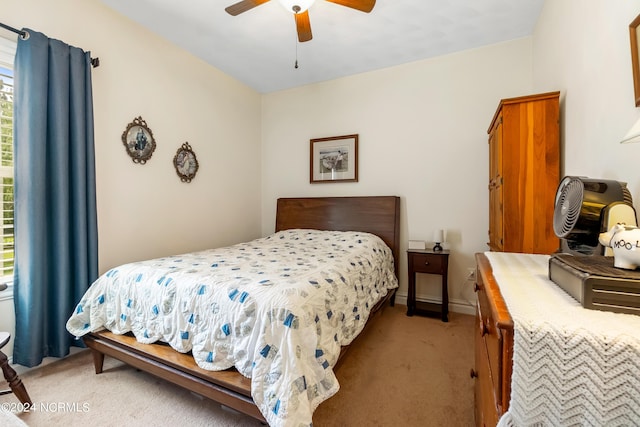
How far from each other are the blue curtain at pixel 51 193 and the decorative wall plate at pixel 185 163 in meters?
0.82

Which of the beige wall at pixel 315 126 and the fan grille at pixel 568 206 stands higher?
the beige wall at pixel 315 126

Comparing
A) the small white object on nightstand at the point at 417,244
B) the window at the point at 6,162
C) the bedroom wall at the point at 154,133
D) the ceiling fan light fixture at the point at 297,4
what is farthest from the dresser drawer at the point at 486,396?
the window at the point at 6,162

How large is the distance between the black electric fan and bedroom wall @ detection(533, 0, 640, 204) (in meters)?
0.23

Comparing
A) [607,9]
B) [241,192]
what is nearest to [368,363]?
[607,9]

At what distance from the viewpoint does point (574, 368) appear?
51 centimetres

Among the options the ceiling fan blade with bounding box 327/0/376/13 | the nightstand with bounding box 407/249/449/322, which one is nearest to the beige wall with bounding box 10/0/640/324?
the nightstand with bounding box 407/249/449/322

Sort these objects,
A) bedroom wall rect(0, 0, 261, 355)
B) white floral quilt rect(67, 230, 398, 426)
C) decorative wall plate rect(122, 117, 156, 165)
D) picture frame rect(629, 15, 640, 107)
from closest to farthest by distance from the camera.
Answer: picture frame rect(629, 15, 640, 107)
white floral quilt rect(67, 230, 398, 426)
bedroom wall rect(0, 0, 261, 355)
decorative wall plate rect(122, 117, 156, 165)

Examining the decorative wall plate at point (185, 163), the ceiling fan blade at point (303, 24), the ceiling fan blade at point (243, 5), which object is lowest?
the decorative wall plate at point (185, 163)

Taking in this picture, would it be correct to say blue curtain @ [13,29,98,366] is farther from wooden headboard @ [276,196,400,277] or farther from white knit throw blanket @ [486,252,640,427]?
white knit throw blanket @ [486,252,640,427]

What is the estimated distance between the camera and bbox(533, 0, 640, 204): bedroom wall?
3.51ft

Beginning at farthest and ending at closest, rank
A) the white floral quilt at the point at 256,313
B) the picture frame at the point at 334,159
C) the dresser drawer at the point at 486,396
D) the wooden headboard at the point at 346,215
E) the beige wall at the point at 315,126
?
1. the picture frame at the point at 334,159
2. the wooden headboard at the point at 346,215
3. the beige wall at the point at 315,126
4. the white floral quilt at the point at 256,313
5. the dresser drawer at the point at 486,396

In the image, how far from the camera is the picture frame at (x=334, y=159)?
11.2ft

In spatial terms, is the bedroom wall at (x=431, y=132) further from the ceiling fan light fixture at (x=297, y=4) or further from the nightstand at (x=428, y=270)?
the ceiling fan light fixture at (x=297, y=4)

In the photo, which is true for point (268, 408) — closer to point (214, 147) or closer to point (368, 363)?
point (368, 363)
